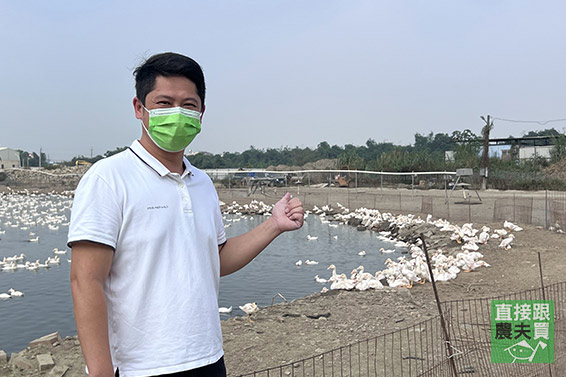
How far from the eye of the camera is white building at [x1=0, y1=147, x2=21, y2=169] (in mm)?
79875

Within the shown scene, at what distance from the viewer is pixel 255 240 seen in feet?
6.63

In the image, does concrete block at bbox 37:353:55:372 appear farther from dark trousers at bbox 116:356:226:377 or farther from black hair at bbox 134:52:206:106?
black hair at bbox 134:52:206:106

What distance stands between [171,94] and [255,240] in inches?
26.5

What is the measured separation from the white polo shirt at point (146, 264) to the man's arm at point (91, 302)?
0.14 ft

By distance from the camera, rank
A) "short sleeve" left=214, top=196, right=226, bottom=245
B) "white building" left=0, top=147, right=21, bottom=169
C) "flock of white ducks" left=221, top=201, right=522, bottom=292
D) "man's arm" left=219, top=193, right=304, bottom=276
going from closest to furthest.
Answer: "short sleeve" left=214, top=196, right=226, bottom=245
"man's arm" left=219, top=193, right=304, bottom=276
"flock of white ducks" left=221, top=201, right=522, bottom=292
"white building" left=0, top=147, right=21, bottom=169

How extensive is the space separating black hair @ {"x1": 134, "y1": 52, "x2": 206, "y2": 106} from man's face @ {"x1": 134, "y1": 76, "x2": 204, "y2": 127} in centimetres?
1

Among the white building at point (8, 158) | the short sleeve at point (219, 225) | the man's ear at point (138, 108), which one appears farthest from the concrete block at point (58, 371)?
the white building at point (8, 158)

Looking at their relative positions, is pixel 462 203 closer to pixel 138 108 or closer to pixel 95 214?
pixel 138 108

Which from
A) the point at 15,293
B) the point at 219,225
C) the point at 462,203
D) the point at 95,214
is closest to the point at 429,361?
the point at 219,225

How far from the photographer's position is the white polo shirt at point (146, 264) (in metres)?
1.44

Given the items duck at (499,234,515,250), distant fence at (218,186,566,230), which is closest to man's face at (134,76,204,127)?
duck at (499,234,515,250)

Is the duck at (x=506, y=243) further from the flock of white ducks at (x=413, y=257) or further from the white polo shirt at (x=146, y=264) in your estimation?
the white polo shirt at (x=146, y=264)

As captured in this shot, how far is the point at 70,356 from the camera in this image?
547 cm

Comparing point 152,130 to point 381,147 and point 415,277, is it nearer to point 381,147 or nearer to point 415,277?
point 415,277
